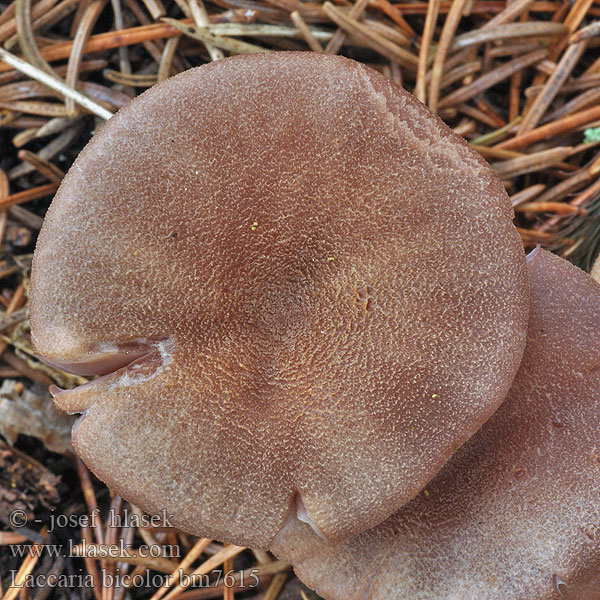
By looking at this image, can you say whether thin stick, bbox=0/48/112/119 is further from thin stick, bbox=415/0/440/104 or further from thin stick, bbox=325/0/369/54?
thin stick, bbox=415/0/440/104

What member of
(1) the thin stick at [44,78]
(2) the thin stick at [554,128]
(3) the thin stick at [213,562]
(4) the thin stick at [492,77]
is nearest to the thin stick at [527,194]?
(2) the thin stick at [554,128]

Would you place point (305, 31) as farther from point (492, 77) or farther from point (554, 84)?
point (554, 84)

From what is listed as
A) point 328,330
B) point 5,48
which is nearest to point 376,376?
point 328,330

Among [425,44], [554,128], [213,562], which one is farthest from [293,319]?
[554,128]

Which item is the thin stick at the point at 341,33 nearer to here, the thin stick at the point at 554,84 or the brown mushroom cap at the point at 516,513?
the thin stick at the point at 554,84

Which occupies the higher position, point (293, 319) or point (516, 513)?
point (293, 319)

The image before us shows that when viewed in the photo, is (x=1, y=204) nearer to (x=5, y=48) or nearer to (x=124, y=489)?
(x=5, y=48)
